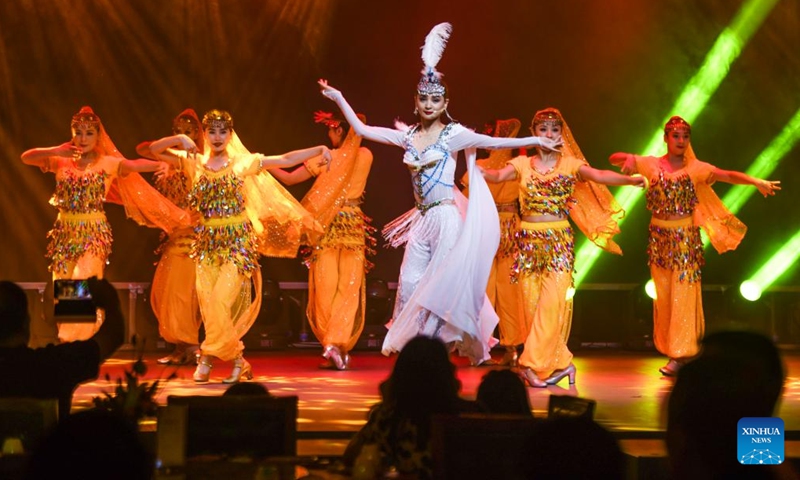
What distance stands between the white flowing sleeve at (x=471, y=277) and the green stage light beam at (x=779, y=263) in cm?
466

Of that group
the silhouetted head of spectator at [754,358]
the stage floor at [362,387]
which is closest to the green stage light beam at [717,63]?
the stage floor at [362,387]

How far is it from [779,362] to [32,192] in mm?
8773

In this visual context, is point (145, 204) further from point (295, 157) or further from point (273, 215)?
point (295, 157)

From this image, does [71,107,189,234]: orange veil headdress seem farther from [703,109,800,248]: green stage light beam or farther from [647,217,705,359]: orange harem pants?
[703,109,800,248]: green stage light beam

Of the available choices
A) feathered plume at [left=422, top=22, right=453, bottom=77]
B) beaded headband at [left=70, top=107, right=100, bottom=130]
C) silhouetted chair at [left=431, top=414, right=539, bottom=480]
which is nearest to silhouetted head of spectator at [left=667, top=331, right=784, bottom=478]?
silhouetted chair at [left=431, top=414, right=539, bottom=480]

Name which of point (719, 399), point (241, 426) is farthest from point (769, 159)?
point (719, 399)

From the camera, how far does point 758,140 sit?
1072 centimetres

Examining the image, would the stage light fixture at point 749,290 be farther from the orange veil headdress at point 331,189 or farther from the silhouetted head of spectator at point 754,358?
the silhouetted head of spectator at point 754,358

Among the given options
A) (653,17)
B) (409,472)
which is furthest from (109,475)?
(653,17)

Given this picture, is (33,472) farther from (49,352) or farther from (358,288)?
(358,288)

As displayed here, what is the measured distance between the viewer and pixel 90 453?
2.05 meters

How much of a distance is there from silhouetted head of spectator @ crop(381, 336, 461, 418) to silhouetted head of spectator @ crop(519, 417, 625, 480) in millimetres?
1410

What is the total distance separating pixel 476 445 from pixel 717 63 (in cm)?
831

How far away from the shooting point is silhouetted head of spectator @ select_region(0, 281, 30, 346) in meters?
3.26
